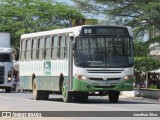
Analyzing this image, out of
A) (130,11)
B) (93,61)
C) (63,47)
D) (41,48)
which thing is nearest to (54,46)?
(63,47)

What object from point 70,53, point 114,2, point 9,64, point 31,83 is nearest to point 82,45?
point 70,53

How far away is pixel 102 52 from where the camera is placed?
89.8ft

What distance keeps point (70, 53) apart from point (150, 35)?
13829mm

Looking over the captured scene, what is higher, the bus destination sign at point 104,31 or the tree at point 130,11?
the tree at point 130,11

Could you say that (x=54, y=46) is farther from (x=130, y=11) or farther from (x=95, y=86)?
(x=130, y=11)

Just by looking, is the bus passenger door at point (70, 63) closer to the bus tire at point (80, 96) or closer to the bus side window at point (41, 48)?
the bus tire at point (80, 96)

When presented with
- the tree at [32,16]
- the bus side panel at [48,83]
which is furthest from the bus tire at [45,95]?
the tree at [32,16]

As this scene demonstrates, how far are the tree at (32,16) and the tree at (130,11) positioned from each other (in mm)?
22465

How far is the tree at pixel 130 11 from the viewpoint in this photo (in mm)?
37406

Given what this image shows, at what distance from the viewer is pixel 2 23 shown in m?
64.4

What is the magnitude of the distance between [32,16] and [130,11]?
26.9 metres

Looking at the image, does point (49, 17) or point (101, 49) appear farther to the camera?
point (49, 17)

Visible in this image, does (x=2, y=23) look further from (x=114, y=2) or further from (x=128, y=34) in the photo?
(x=128, y=34)

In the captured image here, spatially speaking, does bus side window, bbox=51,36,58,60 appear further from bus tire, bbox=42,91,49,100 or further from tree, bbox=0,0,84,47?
tree, bbox=0,0,84,47
